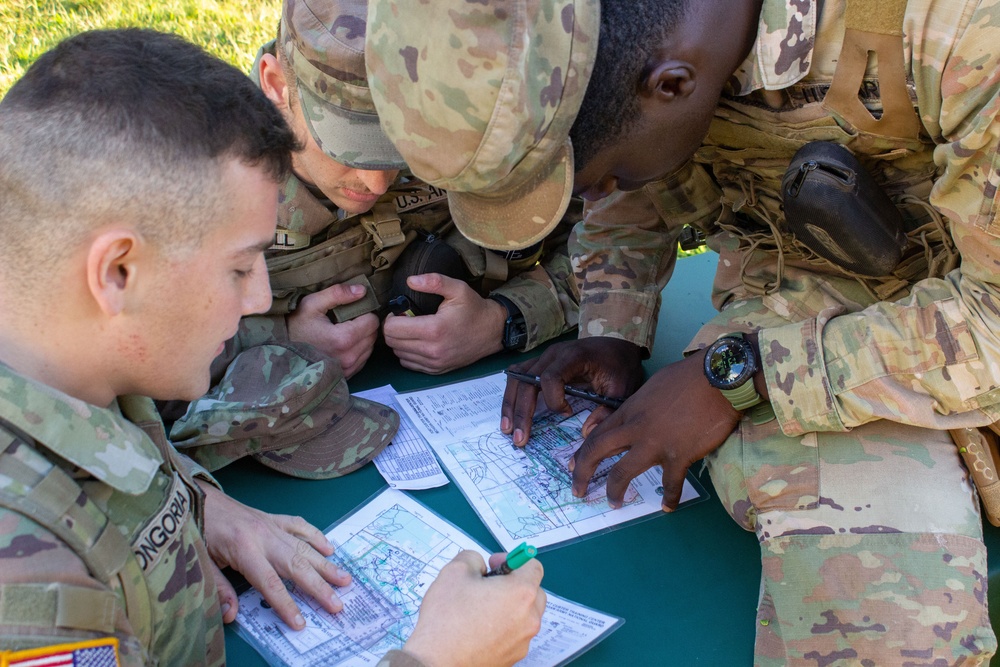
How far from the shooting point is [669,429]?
5.66ft

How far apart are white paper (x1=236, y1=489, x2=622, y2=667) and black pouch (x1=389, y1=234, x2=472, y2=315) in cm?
71

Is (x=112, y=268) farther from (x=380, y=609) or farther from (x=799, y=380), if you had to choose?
(x=799, y=380)

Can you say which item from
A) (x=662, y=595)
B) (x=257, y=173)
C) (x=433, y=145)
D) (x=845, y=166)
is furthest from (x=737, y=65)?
(x=662, y=595)

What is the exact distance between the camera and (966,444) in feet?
5.49

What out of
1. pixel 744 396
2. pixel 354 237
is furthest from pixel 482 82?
pixel 354 237

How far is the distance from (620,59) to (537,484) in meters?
0.92

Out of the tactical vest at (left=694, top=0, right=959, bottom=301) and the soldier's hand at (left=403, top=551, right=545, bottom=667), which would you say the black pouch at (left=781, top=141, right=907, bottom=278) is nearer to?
the tactical vest at (left=694, top=0, right=959, bottom=301)

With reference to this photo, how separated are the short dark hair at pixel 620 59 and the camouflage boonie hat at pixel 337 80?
1.63ft

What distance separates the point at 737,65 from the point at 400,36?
65cm

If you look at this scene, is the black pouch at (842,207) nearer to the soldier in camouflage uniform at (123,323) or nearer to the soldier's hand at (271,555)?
the soldier in camouflage uniform at (123,323)

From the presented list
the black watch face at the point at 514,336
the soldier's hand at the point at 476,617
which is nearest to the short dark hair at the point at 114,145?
the soldier's hand at the point at 476,617

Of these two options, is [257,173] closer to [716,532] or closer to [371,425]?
[371,425]

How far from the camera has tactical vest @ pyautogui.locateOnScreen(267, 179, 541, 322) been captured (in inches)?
89.4

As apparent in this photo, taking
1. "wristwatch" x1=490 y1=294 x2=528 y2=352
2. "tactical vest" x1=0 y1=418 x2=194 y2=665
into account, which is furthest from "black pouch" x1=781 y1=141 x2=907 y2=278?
"tactical vest" x1=0 y1=418 x2=194 y2=665
